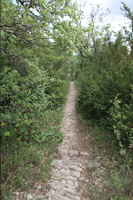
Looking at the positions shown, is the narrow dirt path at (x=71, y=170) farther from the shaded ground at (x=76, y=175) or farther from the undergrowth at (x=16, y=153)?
the undergrowth at (x=16, y=153)

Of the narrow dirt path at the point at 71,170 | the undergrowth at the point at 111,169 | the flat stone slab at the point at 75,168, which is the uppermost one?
the undergrowth at the point at 111,169

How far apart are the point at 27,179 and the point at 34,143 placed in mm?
1152

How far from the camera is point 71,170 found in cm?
352

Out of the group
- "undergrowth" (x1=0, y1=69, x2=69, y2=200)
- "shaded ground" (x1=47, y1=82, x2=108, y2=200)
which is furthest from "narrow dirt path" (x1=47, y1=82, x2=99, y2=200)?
"undergrowth" (x1=0, y1=69, x2=69, y2=200)

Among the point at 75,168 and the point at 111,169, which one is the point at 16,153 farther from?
the point at 111,169

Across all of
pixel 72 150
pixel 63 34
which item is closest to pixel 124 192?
pixel 72 150

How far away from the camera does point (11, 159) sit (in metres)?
2.98

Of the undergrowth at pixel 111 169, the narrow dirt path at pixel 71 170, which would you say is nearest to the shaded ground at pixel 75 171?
the narrow dirt path at pixel 71 170

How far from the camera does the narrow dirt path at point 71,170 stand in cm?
279

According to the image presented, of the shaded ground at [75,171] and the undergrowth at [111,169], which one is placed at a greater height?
the undergrowth at [111,169]

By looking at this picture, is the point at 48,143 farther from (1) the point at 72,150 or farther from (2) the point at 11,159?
(2) the point at 11,159

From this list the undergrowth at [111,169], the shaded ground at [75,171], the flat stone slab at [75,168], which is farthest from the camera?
the flat stone slab at [75,168]

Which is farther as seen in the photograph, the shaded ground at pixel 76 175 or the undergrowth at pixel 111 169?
the shaded ground at pixel 76 175

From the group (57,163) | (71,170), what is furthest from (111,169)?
(57,163)
